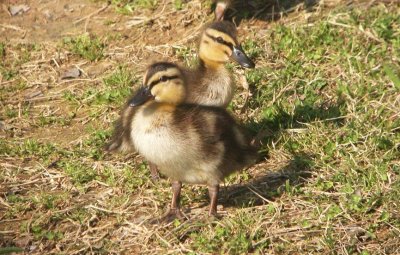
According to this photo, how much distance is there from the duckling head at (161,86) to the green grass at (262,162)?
762 mm

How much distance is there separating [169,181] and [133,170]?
311mm

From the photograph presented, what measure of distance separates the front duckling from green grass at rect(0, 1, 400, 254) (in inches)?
20.0

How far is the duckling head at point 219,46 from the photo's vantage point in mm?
5758

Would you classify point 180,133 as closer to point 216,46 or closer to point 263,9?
point 216,46

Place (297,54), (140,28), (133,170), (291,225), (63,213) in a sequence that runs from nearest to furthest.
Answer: (291,225) < (63,213) < (133,170) < (297,54) < (140,28)

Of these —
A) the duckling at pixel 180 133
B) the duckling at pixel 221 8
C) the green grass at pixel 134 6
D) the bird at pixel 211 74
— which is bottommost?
the green grass at pixel 134 6

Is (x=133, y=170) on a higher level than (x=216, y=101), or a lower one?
lower

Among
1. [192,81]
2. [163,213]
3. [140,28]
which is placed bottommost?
[140,28]

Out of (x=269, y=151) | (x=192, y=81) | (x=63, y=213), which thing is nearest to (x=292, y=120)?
(x=269, y=151)

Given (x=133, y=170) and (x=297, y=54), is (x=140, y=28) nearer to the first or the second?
(x=297, y=54)

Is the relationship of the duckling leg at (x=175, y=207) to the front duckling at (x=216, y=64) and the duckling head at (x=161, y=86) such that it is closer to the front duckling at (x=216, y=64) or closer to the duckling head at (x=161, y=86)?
the duckling head at (x=161, y=86)

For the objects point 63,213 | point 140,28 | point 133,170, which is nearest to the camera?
point 63,213

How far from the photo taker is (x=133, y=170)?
19.0 feet

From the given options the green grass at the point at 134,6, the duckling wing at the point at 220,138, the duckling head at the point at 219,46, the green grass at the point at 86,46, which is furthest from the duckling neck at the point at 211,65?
the green grass at the point at 134,6
